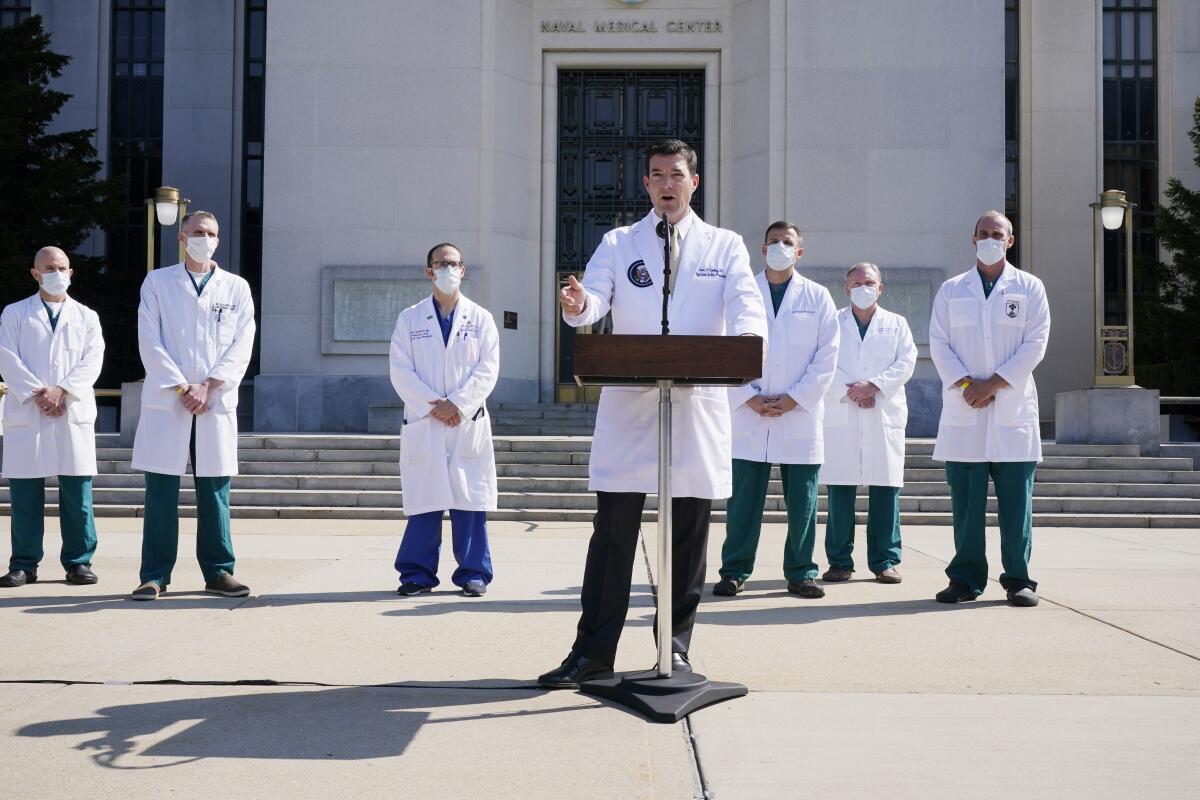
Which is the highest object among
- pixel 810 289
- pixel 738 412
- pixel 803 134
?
pixel 803 134

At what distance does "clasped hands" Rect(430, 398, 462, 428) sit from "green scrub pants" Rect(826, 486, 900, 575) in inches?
105

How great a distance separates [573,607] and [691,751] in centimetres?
304

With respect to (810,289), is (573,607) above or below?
below

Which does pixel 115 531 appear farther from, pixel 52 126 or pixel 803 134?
pixel 52 126

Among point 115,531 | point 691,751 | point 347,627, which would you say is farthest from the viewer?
point 115,531

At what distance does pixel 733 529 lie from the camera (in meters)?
7.64

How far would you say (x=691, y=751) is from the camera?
3889mm

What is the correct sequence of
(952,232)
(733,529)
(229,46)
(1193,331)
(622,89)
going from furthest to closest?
1. (229,46)
2. (1193,331)
3. (622,89)
4. (952,232)
5. (733,529)

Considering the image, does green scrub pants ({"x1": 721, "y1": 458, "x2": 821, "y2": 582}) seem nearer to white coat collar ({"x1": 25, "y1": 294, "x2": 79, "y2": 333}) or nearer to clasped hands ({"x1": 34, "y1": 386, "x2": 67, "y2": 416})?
clasped hands ({"x1": 34, "y1": 386, "x2": 67, "y2": 416})

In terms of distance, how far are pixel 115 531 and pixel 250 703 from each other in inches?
307

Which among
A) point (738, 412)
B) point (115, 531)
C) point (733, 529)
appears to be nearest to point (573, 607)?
point (733, 529)

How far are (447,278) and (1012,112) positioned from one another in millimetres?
26030

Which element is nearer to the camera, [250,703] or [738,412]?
[250,703]

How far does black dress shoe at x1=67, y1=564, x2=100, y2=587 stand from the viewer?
766cm
